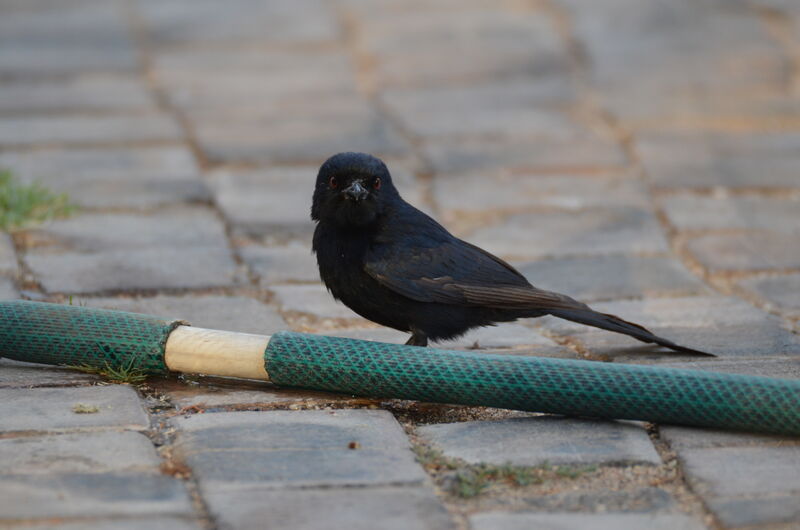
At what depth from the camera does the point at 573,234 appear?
5.87 m

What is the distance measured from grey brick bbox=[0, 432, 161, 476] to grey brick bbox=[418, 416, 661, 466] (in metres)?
0.81

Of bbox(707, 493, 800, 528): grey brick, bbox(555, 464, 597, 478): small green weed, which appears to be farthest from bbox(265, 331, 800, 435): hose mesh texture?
bbox(707, 493, 800, 528): grey brick

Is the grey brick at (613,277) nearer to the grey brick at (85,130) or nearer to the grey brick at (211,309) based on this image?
the grey brick at (211,309)

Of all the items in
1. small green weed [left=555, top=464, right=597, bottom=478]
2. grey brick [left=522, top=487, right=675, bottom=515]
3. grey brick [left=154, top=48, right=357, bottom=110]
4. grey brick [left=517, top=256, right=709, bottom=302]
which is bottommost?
grey brick [left=522, top=487, right=675, bottom=515]

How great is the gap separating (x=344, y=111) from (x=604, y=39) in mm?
2326

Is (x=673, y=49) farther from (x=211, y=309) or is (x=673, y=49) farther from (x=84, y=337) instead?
(x=84, y=337)

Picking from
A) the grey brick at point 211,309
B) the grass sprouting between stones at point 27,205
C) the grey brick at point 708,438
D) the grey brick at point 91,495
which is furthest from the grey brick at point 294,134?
the grey brick at point 91,495

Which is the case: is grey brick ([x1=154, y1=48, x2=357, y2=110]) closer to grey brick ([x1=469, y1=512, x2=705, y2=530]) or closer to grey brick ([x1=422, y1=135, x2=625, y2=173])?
grey brick ([x1=422, y1=135, x2=625, y2=173])

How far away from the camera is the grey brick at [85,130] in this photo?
7082 millimetres

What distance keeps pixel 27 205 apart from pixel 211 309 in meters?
1.61

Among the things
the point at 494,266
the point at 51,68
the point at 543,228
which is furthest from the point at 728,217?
the point at 51,68

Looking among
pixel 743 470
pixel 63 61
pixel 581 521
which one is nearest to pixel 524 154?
pixel 63 61

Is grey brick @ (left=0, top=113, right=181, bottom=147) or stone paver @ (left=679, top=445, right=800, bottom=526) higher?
grey brick @ (left=0, top=113, right=181, bottom=147)

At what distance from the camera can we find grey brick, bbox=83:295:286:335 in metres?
4.57
